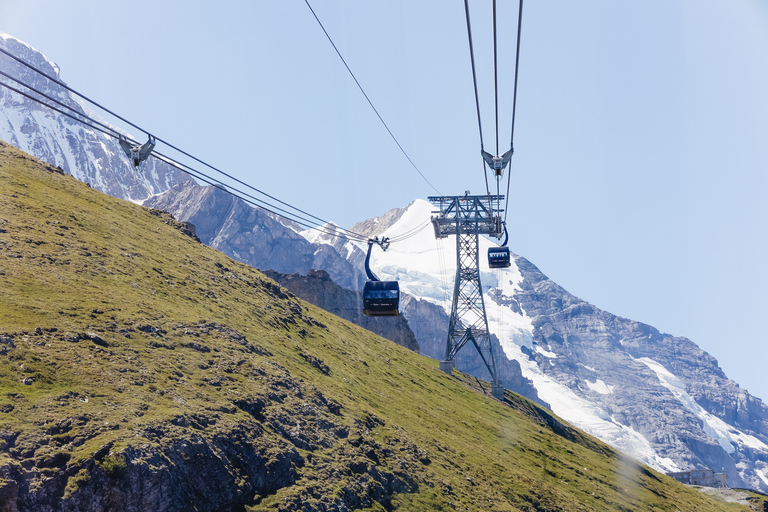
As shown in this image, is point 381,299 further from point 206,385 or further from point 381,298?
point 206,385

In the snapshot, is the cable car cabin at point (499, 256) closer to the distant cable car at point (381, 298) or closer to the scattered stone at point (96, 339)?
the distant cable car at point (381, 298)

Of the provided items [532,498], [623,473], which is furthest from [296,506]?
[623,473]

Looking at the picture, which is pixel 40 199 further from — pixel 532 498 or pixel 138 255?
pixel 532 498

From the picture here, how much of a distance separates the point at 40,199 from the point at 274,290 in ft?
105

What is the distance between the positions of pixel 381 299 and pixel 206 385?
17.5 meters

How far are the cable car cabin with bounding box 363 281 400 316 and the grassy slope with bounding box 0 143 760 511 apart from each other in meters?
9.33

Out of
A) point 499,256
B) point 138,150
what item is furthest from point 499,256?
point 138,150

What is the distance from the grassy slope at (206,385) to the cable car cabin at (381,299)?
30.6 ft

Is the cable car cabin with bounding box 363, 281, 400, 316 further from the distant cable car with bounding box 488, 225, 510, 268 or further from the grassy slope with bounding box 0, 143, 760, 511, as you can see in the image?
the distant cable car with bounding box 488, 225, 510, 268

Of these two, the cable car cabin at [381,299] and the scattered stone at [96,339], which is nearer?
the scattered stone at [96,339]

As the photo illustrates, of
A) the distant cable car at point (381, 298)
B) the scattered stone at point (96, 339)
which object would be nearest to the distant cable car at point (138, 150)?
the scattered stone at point (96, 339)

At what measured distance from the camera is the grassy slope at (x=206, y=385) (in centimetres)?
3453

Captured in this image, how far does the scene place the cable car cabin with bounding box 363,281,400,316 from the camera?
182ft

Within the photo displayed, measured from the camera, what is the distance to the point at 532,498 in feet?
190
